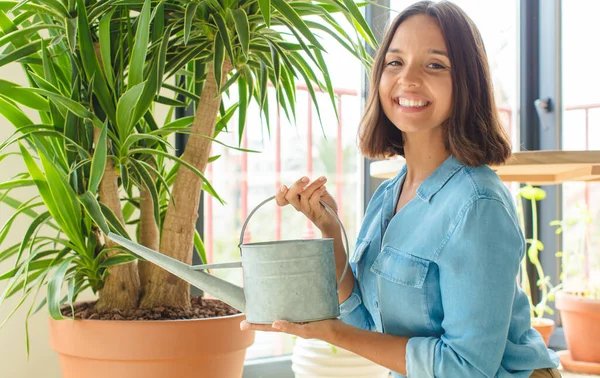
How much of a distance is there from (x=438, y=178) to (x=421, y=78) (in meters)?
0.17

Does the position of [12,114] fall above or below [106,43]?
below

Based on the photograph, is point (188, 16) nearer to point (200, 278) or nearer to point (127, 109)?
point (127, 109)

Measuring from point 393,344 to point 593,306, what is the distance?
182 centimetres

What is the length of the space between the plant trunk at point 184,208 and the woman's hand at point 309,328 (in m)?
0.45

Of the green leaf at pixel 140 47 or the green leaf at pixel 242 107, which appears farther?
the green leaf at pixel 242 107

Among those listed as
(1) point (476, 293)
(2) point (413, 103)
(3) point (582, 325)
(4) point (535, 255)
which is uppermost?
(2) point (413, 103)

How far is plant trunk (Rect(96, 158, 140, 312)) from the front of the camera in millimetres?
1422

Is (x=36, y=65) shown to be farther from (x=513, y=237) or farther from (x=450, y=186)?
(x=513, y=237)

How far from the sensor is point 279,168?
302cm

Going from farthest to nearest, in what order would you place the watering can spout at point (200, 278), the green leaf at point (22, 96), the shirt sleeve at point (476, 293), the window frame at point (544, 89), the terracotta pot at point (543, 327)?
the window frame at point (544, 89)
the terracotta pot at point (543, 327)
the green leaf at point (22, 96)
the watering can spout at point (200, 278)
the shirt sleeve at point (476, 293)

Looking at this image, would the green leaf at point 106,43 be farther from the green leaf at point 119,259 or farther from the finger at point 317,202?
the finger at point 317,202

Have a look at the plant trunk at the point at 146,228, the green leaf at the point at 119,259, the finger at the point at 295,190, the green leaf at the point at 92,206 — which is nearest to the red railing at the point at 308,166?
the plant trunk at the point at 146,228

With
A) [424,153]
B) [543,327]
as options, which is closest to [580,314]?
[543,327]

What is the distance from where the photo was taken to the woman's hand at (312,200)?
3.84 ft
